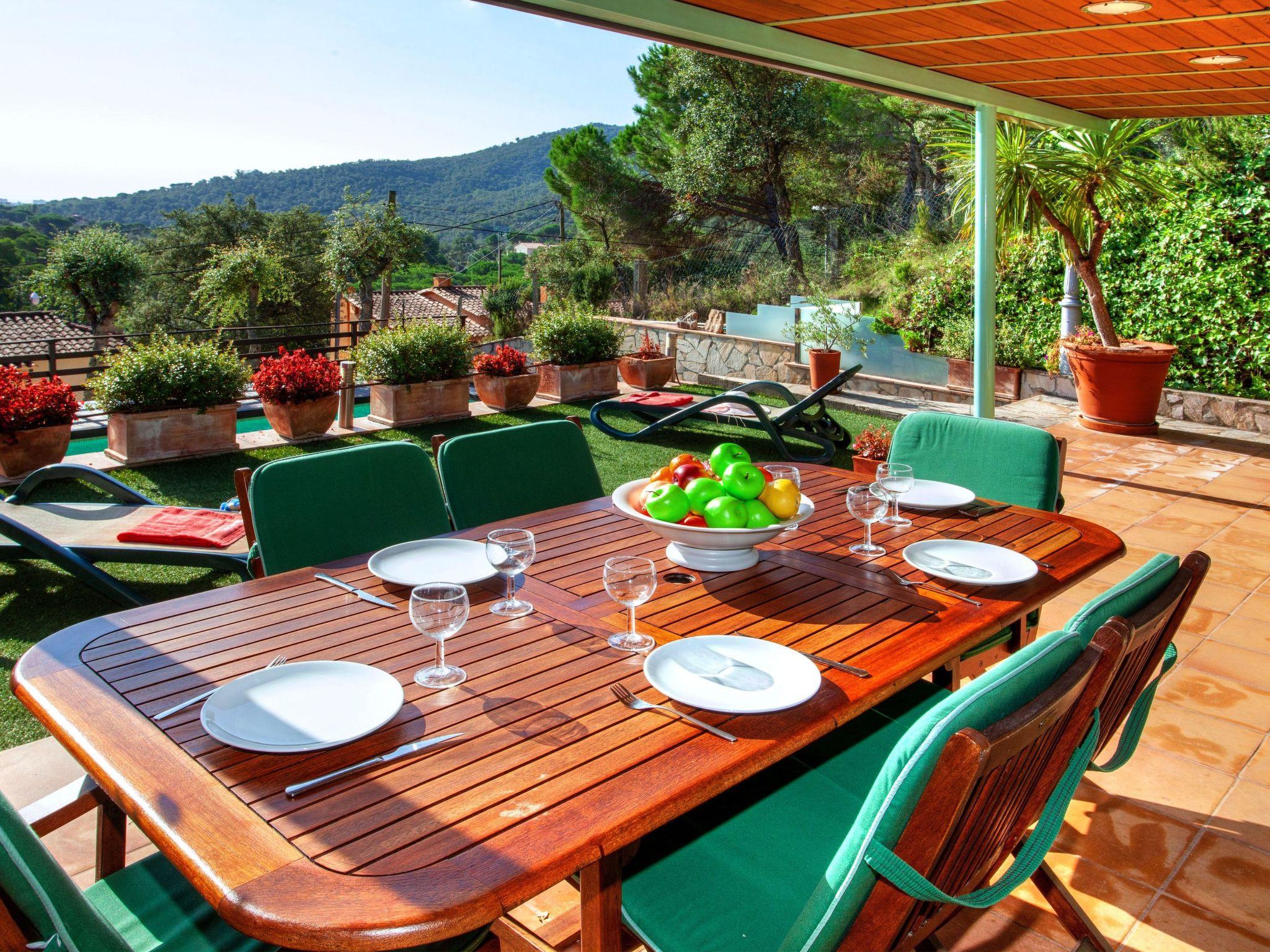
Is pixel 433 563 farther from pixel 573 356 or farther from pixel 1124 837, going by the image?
pixel 573 356

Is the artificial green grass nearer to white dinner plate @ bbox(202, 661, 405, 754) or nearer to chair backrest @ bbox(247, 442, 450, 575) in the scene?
chair backrest @ bbox(247, 442, 450, 575)

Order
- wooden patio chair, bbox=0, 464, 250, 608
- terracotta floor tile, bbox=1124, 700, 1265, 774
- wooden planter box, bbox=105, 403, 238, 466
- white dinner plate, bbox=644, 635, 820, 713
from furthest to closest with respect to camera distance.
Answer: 1. wooden planter box, bbox=105, 403, 238, 466
2. wooden patio chair, bbox=0, 464, 250, 608
3. terracotta floor tile, bbox=1124, 700, 1265, 774
4. white dinner plate, bbox=644, 635, 820, 713

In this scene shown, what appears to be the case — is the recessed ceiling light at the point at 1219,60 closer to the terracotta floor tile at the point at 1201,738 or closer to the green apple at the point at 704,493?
the terracotta floor tile at the point at 1201,738

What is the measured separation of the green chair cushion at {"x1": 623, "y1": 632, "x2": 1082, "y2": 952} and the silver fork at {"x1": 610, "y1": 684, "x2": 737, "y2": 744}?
0.22 metres

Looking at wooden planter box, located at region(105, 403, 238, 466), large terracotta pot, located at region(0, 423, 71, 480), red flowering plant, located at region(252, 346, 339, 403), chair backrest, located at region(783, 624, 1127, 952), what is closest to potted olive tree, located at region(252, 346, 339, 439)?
red flowering plant, located at region(252, 346, 339, 403)

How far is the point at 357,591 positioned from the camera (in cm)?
185

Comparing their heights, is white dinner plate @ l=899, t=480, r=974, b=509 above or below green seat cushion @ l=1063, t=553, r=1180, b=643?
below

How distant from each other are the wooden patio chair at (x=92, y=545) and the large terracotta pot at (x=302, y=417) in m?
2.39

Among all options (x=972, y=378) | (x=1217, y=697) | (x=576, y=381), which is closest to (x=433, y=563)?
(x=1217, y=697)

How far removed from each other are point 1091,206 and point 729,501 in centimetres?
575

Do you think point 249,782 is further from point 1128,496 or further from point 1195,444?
point 1195,444

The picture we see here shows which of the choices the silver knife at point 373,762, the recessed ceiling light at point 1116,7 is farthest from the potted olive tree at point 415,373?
the silver knife at point 373,762

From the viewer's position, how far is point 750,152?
16984 mm

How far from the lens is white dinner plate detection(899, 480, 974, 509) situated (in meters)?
2.40
